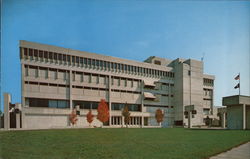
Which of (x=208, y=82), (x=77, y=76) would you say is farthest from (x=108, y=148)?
(x=208, y=82)

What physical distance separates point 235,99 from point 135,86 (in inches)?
1214

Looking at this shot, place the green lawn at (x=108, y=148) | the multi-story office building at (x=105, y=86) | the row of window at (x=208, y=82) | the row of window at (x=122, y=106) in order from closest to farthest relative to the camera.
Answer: the green lawn at (x=108, y=148) → the multi-story office building at (x=105, y=86) → the row of window at (x=122, y=106) → the row of window at (x=208, y=82)

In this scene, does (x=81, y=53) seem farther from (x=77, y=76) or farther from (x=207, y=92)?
(x=207, y=92)

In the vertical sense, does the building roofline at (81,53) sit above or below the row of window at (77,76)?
above

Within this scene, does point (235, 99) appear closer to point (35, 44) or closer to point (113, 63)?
point (113, 63)

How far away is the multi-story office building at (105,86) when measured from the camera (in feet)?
146

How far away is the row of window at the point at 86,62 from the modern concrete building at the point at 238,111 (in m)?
30.3

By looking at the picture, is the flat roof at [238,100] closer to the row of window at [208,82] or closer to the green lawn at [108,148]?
the green lawn at [108,148]

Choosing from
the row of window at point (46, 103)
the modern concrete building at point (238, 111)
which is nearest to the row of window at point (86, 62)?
the row of window at point (46, 103)

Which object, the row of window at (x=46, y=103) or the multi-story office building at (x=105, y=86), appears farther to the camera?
the multi-story office building at (x=105, y=86)

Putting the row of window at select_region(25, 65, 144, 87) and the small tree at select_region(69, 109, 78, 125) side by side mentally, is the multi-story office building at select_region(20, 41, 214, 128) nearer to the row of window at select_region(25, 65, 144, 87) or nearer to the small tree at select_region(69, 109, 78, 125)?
the row of window at select_region(25, 65, 144, 87)

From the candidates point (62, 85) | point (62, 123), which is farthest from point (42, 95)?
point (62, 123)

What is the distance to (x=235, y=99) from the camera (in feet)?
110

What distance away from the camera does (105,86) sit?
54125 mm
